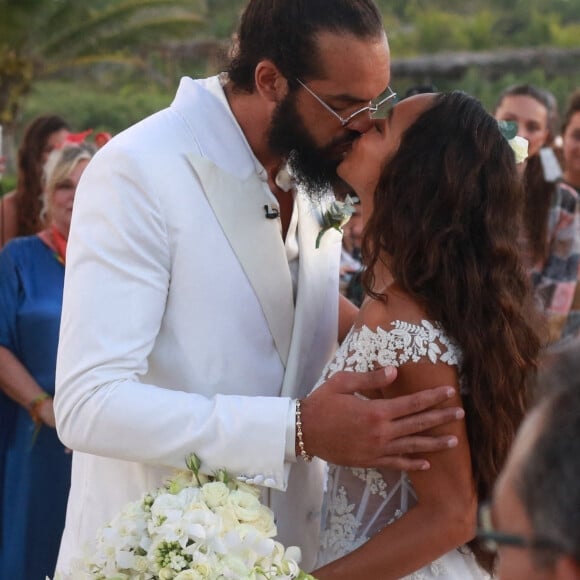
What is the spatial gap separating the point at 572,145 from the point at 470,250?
13.6 feet

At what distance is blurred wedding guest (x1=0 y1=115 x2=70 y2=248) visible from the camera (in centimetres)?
607

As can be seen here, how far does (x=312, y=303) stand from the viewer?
288cm

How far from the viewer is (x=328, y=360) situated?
9.86 ft

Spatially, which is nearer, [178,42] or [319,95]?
[319,95]

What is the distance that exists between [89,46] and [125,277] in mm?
17393

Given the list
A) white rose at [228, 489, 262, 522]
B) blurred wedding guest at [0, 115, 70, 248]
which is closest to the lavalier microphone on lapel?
white rose at [228, 489, 262, 522]

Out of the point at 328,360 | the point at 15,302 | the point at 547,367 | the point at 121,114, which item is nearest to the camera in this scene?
the point at 547,367

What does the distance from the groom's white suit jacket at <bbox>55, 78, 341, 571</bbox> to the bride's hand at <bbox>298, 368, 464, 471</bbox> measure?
0.08 m

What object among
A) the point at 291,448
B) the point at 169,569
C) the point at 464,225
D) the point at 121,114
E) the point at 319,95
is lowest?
the point at 169,569

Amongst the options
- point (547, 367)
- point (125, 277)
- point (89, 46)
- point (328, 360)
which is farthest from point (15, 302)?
point (89, 46)

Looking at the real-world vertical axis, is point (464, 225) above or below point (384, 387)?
above

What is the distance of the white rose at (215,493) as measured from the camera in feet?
7.07

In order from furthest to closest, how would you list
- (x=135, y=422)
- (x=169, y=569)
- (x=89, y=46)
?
(x=89, y=46) < (x=135, y=422) < (x=169, y=569)

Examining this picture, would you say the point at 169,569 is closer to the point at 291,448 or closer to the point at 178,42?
the point at 291,448
